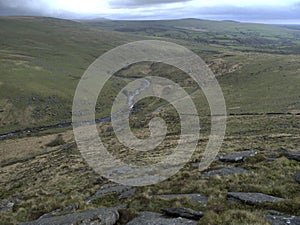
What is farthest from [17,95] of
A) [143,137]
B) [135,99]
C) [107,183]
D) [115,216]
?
[115,216]

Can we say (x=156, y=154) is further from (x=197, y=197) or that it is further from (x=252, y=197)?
(x=252, y=197)

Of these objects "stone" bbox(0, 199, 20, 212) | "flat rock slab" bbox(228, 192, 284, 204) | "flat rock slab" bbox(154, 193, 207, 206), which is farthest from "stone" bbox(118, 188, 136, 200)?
"stone" bbox(0, 199, 20, 212)

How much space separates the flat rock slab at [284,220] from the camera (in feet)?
36.1

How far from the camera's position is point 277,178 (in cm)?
1705

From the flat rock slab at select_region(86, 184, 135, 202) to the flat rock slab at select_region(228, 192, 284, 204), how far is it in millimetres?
6490

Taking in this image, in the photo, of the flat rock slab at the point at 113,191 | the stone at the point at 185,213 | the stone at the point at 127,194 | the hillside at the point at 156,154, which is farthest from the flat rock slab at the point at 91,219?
the flat rock slab at the point at 113,191

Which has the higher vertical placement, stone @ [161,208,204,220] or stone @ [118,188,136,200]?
stone @ [161,208,204,220]

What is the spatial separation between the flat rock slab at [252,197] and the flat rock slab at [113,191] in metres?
6.49

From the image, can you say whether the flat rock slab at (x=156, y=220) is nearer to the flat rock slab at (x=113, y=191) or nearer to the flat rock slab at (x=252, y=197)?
the flat rock slab at (x=252, y=197)

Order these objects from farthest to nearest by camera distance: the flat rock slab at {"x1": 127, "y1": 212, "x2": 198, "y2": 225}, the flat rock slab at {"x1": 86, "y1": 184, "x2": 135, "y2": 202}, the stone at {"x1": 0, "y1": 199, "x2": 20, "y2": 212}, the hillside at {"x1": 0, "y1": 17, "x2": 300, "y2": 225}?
the stone at {"x1": 0, "y1": 199, "x2": 20, "y2": 212}
the flat rock slab at {"x1": 86, "y1": 184, "x2": 135, "y2": 202}
the hillside at {"x1": 0, "y1": 17, "x2": 300, "y2": 225}
the flat rock slab at {"x1": 127, "y1": 212, "x2": 198, "y2": 225}

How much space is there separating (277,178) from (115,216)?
32.4ft

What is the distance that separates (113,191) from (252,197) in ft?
30.1

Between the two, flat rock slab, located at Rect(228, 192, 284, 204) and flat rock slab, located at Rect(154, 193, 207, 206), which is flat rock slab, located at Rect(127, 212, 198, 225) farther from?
flat rock slab, located at Rect(228, 192, 284, 204)

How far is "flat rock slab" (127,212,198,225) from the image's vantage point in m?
11.8
